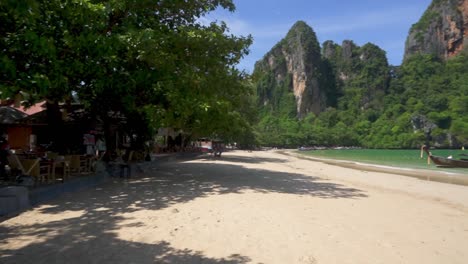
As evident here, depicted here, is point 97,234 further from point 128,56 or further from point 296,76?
point 296,76

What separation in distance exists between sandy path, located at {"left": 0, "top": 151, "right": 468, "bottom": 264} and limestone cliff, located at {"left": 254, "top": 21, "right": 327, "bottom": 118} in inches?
5699

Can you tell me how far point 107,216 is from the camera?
6285mm

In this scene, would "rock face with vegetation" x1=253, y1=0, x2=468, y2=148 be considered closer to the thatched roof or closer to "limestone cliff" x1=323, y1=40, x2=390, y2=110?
"limestone cliff" x1=323, y1=40, x2=390, y2=110

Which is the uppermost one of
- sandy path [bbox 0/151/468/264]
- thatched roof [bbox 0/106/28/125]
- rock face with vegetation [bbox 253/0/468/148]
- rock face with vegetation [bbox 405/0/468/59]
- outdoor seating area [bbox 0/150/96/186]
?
rock face with vegetation [bbox 405/0/468/59]

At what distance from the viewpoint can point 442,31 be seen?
14612 centimetres

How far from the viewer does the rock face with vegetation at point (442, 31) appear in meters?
140

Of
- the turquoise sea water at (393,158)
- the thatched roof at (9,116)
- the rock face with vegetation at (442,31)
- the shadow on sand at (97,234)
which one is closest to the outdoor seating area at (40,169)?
the shadow on sand at (97,234)

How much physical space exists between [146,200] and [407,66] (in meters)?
158

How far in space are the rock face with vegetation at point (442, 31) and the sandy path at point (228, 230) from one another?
159 meters

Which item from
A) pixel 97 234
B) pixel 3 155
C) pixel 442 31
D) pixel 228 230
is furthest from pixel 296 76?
A: pixel 97 234

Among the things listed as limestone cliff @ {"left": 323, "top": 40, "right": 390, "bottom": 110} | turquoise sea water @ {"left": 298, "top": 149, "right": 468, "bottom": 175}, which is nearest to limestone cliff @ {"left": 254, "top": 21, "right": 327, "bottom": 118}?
limestone cliff @ {"left": 323, "top": 40, "right": 390, "bottom": 110}

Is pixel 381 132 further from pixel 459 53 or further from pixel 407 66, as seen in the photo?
pixel 459 53

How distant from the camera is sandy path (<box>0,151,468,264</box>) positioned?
4.41m

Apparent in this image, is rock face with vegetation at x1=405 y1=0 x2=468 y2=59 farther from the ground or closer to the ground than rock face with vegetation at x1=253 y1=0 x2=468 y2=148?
farther from the ground
